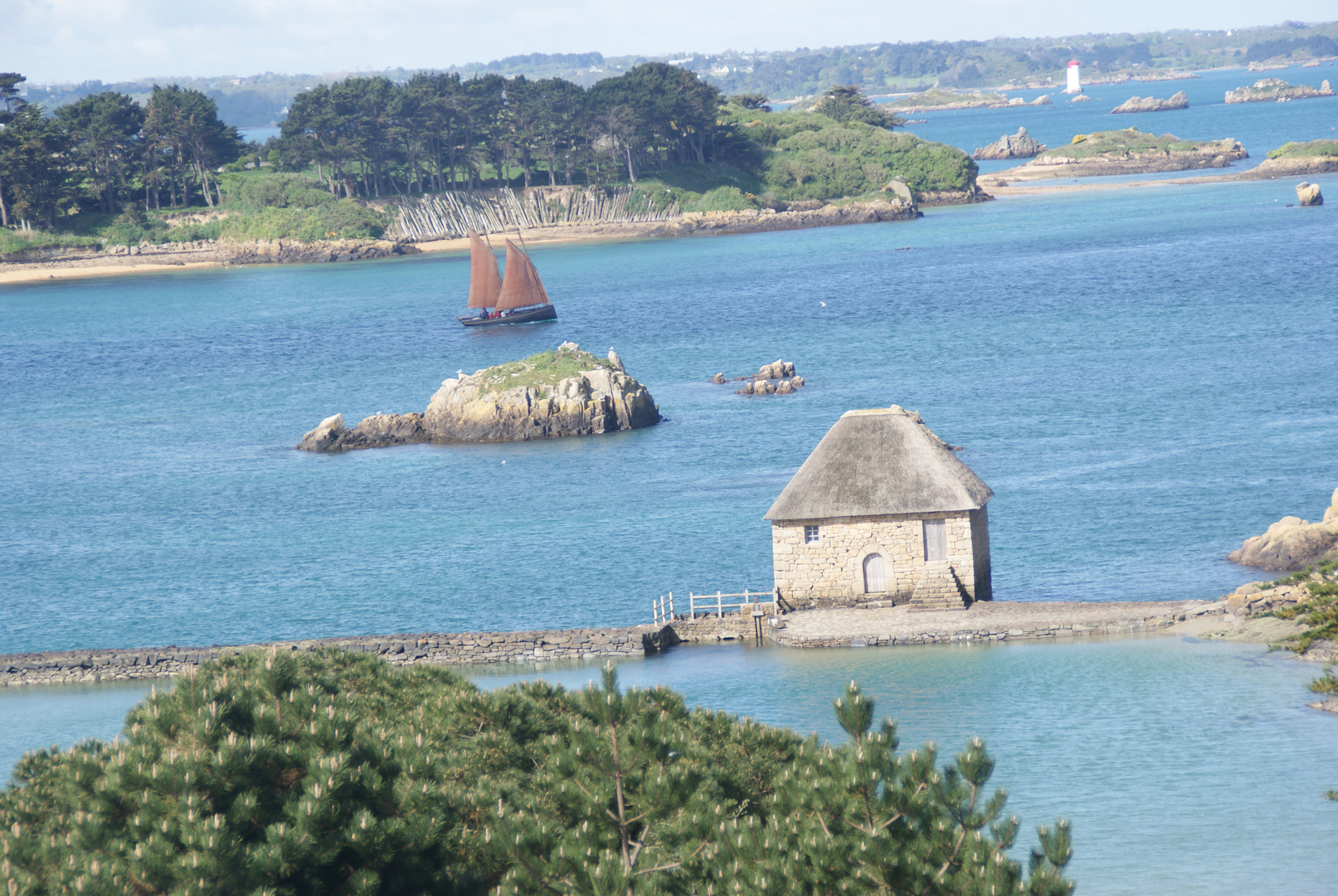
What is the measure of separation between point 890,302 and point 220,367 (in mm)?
42686

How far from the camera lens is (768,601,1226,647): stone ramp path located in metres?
31.2

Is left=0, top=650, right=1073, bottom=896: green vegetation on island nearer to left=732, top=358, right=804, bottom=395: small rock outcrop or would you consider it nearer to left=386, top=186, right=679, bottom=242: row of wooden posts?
left=732, top=358, right=804, bottom=395: small rock outcrop

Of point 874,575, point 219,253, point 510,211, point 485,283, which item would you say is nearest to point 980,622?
point 874,575

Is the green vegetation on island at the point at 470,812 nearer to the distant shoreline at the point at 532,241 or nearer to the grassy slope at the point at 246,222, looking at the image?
the distant shoreline at the point at 532,241

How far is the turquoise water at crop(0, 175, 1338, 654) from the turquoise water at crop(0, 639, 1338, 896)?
6.42 metres

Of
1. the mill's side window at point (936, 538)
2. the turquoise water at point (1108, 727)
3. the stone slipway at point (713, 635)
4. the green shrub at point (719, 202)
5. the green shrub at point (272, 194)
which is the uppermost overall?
the green shrub at point (272, 194)

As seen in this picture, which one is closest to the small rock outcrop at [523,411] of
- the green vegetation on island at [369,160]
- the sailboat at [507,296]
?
the sailboat at [507,296]

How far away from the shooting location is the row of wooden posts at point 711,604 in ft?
110

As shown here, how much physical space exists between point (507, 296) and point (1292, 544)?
7004 centimetres

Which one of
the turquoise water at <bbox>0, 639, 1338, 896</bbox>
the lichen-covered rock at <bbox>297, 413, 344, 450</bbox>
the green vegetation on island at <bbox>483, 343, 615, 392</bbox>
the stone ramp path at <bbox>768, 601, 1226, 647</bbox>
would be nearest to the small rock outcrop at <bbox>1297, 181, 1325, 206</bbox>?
the green vegetation on island at <bbox>483, 343, 615, 392</bbox>

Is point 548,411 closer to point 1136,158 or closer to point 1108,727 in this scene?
point 1108,727

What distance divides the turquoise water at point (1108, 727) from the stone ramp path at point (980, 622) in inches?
13.6

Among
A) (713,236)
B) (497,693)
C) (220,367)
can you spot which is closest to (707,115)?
(713,236)

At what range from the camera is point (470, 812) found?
13.4m
